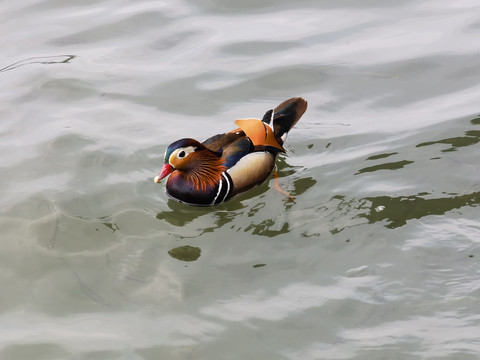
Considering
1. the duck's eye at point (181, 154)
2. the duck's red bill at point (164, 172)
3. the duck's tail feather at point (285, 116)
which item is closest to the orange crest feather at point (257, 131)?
the duck's tail feather at point (285, 116)

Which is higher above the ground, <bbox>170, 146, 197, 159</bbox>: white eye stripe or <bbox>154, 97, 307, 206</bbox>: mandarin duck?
<bbox>170, 146, 197, 159</bbox>: white eye stripe

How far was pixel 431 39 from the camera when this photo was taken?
8.70 m

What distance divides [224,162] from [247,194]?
0.33 metres

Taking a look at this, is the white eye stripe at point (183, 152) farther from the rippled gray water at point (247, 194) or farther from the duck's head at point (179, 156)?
the rippled gray water at point (247, 194)

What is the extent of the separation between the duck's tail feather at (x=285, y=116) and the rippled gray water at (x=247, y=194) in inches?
9.4

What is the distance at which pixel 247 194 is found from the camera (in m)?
6.37

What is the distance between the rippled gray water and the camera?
4598 mm

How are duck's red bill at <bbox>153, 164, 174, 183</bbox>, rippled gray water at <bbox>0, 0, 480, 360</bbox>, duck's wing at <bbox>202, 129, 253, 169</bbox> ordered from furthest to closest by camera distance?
duck's wing at <bbox>202, 129, 253, 169</bbox>, duck's red bill at <bbox>153, 164, 174, 183</bbox>, rippled gray water at <bbox>0, 0, 480, 360</bbox>

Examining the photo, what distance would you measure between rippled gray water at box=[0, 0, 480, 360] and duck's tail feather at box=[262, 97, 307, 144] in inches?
9.4

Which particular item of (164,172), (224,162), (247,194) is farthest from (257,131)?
(164,172)

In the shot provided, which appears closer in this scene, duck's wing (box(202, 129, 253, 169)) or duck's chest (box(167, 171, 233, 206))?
duck's chest (box(167, 171, 233, 206))

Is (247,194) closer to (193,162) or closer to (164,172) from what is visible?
(193,162)

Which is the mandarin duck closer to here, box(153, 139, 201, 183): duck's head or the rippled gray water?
box(153, 139, 201, 183): duck's head

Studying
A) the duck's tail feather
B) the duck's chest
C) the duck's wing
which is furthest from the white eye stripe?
the duck's tail feather
